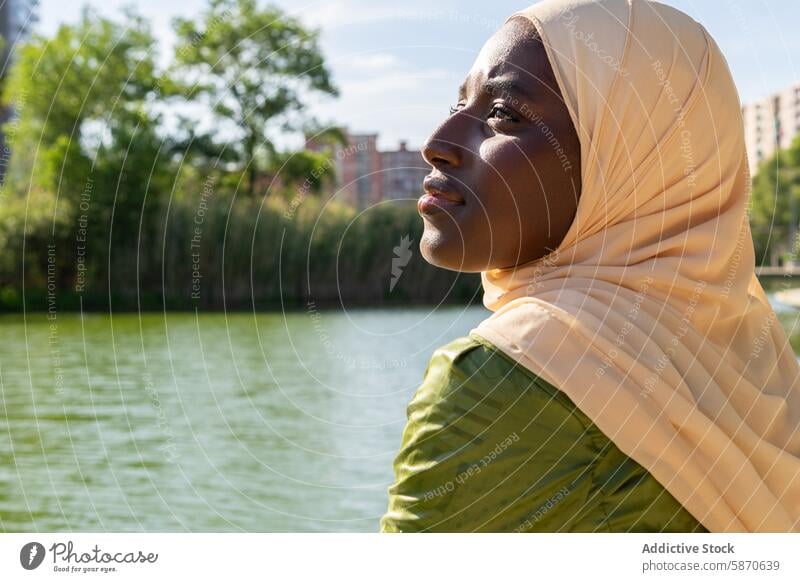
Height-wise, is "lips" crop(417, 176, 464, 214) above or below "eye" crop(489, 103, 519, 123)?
below

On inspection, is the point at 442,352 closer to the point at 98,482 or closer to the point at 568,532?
the point at 568,532

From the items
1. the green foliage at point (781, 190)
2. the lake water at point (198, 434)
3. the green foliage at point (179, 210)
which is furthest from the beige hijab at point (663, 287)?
the green foliage at point (781, 190)

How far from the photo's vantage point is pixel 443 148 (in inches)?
46.8

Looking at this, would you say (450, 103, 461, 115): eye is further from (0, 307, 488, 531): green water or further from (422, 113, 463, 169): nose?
(0, 307, 488, 531): green water

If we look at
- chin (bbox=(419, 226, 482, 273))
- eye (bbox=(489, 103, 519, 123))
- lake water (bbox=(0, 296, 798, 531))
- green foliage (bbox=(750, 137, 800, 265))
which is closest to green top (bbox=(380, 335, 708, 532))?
chin (bbox=(419, 226, 482, 273))

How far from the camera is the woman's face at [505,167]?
3.81 feet

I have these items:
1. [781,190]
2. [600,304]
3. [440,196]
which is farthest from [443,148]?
[781,190]

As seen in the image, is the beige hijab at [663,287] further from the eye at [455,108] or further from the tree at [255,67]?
the tree at [255,67]

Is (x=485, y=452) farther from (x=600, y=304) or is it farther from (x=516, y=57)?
(x=516, y=57)

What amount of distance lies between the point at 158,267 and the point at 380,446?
12.9m

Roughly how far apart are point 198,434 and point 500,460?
24.0 ft

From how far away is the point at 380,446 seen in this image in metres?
7.66

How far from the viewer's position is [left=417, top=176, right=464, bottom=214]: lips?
1187mm

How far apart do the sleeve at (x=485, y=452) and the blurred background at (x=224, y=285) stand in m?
0.54
